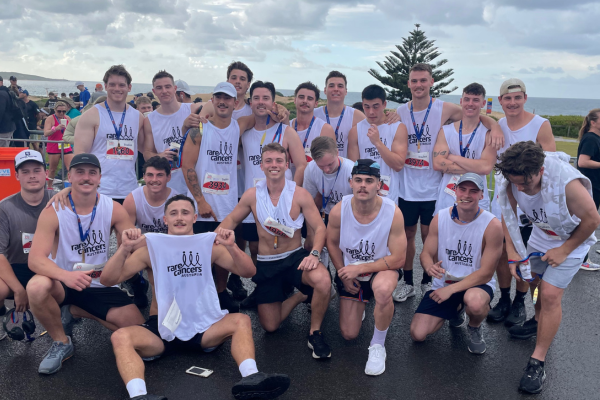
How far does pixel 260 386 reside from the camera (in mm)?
3182

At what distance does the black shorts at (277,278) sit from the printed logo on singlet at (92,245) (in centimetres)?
146

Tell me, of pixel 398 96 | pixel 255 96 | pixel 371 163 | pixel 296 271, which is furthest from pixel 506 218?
pixel 398 96

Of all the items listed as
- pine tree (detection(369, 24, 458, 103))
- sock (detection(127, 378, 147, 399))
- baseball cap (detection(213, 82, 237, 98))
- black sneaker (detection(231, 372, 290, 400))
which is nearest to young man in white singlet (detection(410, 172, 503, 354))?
black sneaker (detection(231, 372, 290, 400))

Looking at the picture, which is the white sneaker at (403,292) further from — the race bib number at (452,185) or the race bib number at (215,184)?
the race bib number at (215,184)

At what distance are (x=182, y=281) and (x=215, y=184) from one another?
1.60 metres

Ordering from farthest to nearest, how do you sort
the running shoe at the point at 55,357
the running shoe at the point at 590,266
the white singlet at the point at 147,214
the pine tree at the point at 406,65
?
the pine tree at the point at 406,65
the running shoe at the point at 590,266
the white singlet at the point at 147,214
the running shoe at the point at 55,357

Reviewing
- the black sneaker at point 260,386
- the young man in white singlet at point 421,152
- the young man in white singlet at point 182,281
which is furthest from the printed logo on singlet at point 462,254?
the black sneaker at point 260,386

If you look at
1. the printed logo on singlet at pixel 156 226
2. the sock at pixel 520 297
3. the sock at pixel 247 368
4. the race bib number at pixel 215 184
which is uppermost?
the race bib number at pixel 215 184

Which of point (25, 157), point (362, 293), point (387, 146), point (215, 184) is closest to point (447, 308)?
point (362, 293)

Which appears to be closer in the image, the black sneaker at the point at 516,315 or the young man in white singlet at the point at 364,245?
the young man in white singlet at the point at 364,245

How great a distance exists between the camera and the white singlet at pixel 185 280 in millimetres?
3775

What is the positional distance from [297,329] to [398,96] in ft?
154

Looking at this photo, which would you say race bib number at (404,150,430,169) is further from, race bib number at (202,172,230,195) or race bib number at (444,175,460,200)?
race bib number at (202,172,230,195)

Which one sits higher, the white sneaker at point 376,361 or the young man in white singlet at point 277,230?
the young man in white singlet at point 277,230
